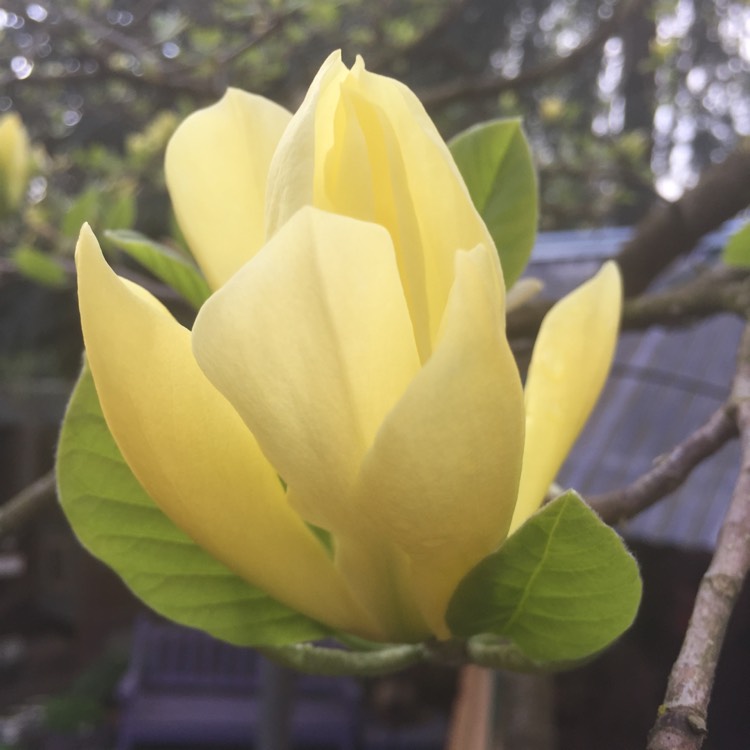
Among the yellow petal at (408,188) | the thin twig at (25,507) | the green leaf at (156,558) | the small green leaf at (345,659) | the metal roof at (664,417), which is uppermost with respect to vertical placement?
the yellow petal at (408,188)

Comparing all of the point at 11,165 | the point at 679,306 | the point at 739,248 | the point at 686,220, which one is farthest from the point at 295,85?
the point at 739,248

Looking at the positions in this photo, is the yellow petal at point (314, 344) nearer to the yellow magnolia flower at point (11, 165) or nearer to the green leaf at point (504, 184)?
the green leaf at point (504, 184)

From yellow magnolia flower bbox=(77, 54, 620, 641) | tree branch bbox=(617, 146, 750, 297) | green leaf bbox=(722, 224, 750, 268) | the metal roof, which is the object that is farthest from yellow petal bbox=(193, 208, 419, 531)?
the metal roof

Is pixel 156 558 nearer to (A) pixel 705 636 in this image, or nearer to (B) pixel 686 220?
(A) pixel 705 636

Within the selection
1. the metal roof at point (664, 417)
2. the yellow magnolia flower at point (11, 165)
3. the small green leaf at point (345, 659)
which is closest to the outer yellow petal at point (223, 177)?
the small green leaf at point (345, 659)

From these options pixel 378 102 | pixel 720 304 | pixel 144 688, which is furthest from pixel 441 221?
pixel 144 688

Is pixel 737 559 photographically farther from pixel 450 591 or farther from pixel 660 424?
pixel 660 424

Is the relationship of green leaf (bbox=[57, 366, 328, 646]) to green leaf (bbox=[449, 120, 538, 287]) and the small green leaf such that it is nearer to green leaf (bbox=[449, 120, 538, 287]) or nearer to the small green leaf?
the small green leaf
